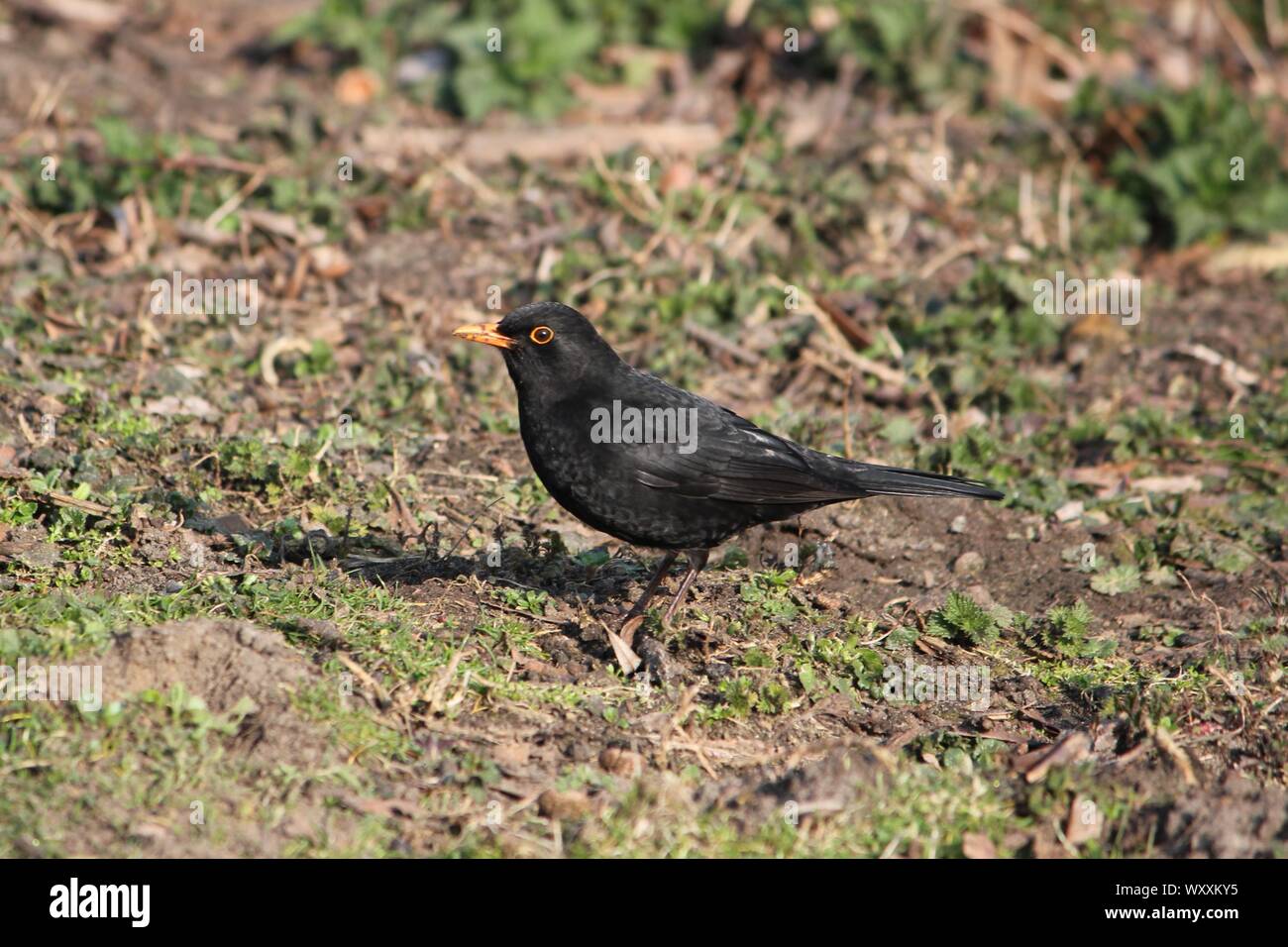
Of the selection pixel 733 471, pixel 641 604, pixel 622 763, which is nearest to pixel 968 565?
pixel 733 471

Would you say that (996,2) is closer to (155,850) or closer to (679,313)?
(679,313)

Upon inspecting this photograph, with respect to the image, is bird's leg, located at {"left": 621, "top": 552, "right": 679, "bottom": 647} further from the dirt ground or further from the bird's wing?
the bird's wing

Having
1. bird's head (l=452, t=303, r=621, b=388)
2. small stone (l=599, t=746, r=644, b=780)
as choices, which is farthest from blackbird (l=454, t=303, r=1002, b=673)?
small stone (l=599, t=746, r=644, b=780)

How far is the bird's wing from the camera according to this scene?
6.39m

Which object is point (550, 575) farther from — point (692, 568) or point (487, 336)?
point (487, 336)

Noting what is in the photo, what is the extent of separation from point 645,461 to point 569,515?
1264 millimetres

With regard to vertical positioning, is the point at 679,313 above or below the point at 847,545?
above

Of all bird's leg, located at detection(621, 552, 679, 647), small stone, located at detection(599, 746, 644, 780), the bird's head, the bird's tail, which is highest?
the bird's head

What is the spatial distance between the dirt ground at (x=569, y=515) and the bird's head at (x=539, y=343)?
0.99 meters

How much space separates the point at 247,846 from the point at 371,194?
642cm

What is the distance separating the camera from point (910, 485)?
6.63 meters

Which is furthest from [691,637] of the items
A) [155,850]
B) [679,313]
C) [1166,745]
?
[679,313]

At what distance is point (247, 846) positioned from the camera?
4590 millimetres

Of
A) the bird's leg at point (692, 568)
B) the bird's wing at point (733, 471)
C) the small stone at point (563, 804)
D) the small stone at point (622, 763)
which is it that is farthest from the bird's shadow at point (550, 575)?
the small stone at point (563, 804)
